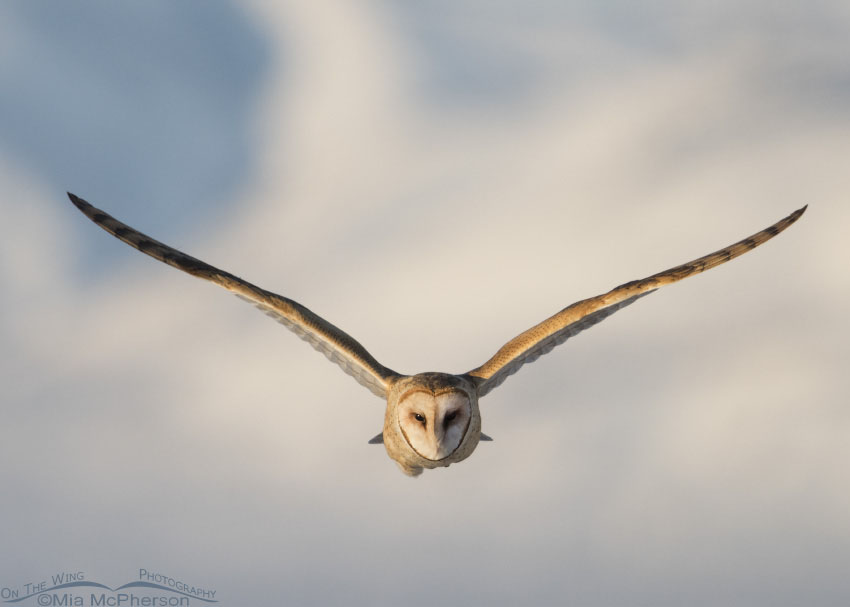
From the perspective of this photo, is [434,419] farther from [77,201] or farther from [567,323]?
[77,201]

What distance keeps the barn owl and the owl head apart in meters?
0.02

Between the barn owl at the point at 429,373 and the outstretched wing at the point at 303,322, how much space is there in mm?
17

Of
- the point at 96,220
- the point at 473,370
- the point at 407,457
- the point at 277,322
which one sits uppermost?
Result: the point at 96,220

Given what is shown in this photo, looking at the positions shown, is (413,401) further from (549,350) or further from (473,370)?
(549,350)

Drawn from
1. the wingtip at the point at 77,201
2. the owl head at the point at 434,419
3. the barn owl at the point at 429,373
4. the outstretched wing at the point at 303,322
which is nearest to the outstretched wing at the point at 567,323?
the barn owl at the point at 429,373

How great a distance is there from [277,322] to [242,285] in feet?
3.15

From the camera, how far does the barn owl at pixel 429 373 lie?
54.5ft

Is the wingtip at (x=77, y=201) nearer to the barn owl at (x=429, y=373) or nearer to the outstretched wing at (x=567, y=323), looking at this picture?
the barn owl at (x=429, y=373)

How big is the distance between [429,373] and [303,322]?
8.32 feet

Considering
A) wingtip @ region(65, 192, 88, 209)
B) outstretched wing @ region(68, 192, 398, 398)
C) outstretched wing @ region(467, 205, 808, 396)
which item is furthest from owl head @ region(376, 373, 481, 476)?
wingtip @ region(65, 192, 88, 209)

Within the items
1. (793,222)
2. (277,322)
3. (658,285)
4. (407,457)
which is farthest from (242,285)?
(793,222)

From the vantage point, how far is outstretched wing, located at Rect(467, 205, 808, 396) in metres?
17.8

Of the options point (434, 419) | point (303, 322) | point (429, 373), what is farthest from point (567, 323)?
point (303, 322)

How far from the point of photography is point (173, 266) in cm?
1842
